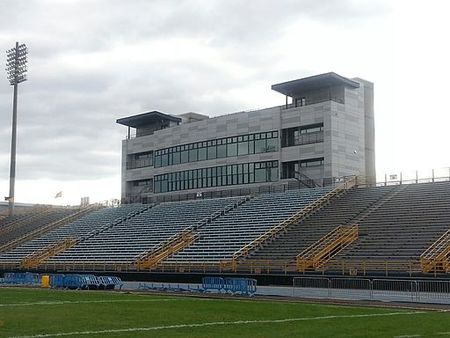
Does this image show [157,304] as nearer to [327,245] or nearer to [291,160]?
[327,245]

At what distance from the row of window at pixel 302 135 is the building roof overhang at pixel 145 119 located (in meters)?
17.0

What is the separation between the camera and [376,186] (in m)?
47.6

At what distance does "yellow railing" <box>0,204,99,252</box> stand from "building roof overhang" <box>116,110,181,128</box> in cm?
1025

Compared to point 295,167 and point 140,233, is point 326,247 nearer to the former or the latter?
point 140,233

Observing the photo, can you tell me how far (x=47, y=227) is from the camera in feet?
203

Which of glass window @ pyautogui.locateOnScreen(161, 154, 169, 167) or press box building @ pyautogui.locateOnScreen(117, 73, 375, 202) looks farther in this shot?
glass window @ pyautogui.locateOnScreen(161, 154, 169, 167)

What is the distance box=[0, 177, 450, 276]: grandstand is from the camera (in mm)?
34688

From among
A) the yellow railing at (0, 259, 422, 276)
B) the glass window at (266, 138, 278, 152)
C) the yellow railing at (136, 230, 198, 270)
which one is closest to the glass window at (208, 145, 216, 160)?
the glass window at (266, 138, 278, 152)

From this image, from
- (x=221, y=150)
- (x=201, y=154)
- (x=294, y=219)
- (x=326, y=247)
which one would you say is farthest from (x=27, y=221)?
(x=326, y=247)

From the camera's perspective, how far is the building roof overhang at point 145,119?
2751 inches

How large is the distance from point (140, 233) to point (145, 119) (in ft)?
74.6

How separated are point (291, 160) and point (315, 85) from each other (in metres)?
6.69

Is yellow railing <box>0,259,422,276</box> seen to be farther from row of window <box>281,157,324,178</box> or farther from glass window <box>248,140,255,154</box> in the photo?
glass window <box>248,140,255,154</box>

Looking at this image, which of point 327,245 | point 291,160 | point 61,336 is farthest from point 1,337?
point 291,160
